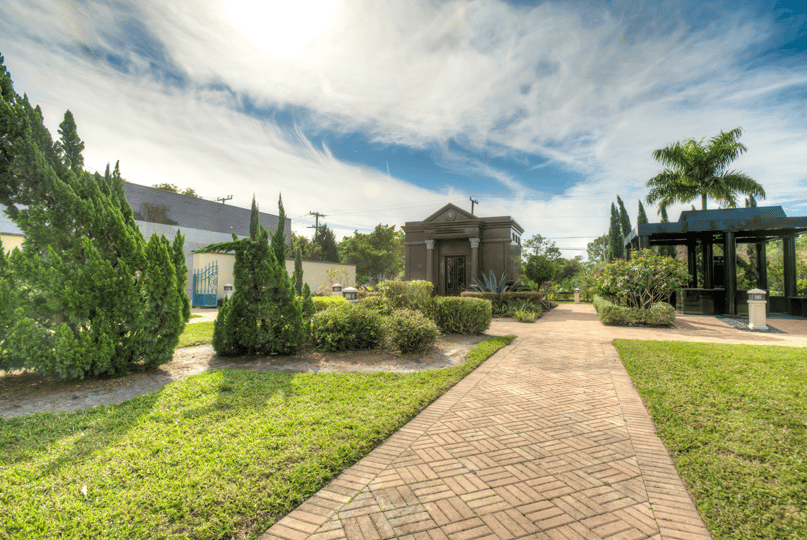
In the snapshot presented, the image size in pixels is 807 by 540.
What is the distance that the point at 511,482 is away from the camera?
96.2 inches

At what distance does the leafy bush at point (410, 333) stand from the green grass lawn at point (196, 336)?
4.19 m

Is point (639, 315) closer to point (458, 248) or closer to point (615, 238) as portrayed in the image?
point (458, 248)

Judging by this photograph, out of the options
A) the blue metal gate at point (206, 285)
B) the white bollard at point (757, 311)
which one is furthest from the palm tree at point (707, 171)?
the blue metal gate at point (206, 285)

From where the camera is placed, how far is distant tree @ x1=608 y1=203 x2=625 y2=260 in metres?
28.3

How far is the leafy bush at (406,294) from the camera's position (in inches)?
380

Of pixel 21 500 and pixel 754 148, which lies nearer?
pixel 21 500

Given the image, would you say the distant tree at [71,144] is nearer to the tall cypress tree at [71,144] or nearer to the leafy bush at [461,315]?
the tall cypress tree at [71,144]

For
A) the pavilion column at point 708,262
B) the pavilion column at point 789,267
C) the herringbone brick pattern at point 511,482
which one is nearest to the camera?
the herringbone brick pattern at point 511,482

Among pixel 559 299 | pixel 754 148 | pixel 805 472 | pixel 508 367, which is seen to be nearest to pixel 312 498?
pixel 805 472

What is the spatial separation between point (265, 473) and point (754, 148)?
21.5 meters

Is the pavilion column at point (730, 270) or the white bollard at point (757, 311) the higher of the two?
the pavilion column at point (730, 270)

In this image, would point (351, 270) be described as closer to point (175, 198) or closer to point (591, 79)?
point (175, 198)

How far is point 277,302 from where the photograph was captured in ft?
→ 21.0

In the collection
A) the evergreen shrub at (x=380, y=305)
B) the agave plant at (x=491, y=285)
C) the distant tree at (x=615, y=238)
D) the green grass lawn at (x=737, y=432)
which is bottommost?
the green grass lawn at (x=737, y=432)
